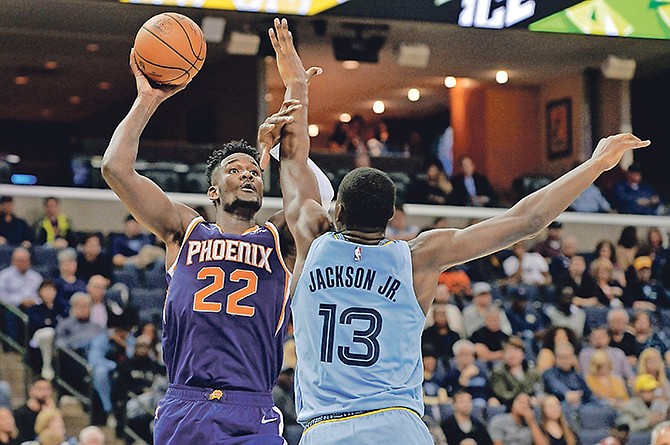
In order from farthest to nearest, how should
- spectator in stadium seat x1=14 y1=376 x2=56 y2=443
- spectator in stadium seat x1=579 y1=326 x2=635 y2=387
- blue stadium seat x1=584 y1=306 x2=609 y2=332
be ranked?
blue stadium seat x1=584 y1=306 x2=609 y2=332 → spectator in stadium seat x1=579 y1=326 x2=635 y2=387 → spectator in stadium seat x1=14 y1=376 x2=56 y2=443

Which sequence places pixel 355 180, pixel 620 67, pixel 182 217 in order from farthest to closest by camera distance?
pixel 620 67 < pixel 182 217 < pixel 355 180

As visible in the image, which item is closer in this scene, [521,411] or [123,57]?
[521,411]

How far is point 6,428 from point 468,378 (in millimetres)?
4633

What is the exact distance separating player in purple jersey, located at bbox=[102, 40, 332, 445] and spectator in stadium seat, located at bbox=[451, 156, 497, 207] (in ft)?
40.8

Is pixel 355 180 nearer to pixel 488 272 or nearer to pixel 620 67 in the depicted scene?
pixel 488 272

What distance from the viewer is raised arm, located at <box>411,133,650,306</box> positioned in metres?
4.87

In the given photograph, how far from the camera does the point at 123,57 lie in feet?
70.8

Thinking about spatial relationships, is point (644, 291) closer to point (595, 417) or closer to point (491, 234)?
point (595, 417)

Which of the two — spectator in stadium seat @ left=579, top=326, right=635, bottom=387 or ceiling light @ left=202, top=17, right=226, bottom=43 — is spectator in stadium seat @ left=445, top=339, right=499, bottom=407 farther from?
ceiling light @ left=202, top=17, right=226, bottom=43

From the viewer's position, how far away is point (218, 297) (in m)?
5.55

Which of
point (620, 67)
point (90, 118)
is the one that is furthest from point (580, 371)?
point (90, 118)

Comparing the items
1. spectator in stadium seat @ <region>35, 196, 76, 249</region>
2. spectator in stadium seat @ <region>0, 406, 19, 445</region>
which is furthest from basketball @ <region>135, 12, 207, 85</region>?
spectator in stadium seat @ <region>35, 196, 76, 249</region>

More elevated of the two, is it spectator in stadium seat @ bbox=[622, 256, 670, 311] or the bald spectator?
the bald spectator

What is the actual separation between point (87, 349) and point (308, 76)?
22.0ft
